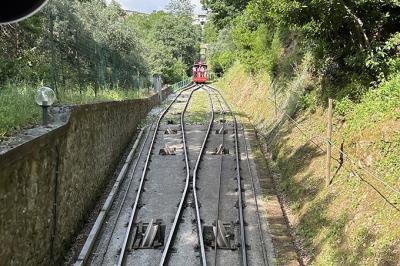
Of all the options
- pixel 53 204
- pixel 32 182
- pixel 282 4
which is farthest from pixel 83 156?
pixel 282 4

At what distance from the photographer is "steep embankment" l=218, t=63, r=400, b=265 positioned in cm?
750

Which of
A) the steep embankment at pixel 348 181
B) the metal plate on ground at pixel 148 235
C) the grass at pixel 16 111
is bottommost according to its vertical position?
the metal plate on ground at pixel 148 235

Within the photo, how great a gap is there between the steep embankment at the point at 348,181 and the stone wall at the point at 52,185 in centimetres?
487

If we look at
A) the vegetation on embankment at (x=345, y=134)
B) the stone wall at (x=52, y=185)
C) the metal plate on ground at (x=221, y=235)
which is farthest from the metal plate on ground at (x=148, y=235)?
the vegetation on embankment at (x=345, y=134)

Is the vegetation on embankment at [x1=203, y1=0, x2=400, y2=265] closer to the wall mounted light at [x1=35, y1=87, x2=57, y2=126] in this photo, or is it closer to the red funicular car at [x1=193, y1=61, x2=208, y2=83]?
the wall mounted light at [x1=35, y1=87, x2=57, y2=126]

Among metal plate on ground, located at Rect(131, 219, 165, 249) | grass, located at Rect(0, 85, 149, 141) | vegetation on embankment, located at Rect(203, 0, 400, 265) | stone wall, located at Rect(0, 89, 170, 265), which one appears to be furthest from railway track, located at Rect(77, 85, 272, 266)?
grass, located at Rect(0, 85, 149, 141)

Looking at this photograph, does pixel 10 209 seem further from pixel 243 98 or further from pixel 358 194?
pixel 243 98

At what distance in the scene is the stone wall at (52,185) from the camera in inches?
257

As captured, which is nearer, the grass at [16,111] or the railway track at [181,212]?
the grass at [16,111]

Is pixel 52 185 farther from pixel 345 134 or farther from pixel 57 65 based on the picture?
pixel 57 65

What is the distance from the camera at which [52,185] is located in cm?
867

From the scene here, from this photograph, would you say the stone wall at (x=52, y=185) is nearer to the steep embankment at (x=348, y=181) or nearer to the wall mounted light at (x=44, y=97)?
the wall mounted light at (x=44, y=97)

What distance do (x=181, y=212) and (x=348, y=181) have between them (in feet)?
13.2

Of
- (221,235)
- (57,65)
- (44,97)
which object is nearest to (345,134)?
(221,235)
